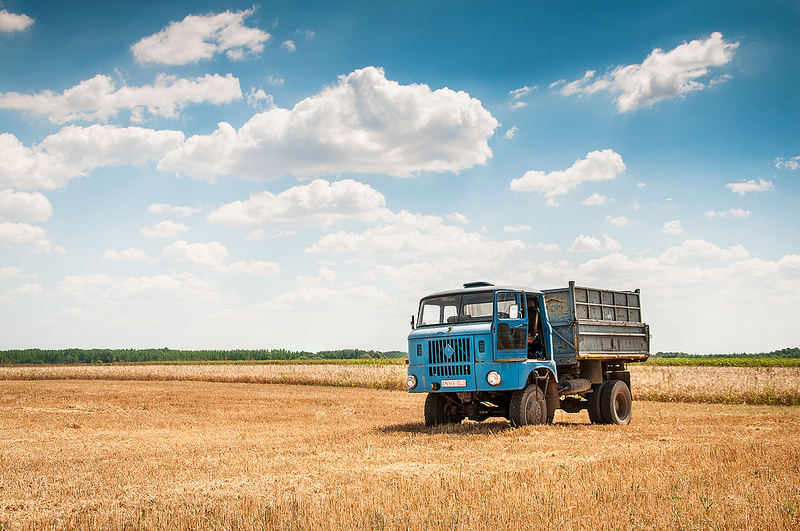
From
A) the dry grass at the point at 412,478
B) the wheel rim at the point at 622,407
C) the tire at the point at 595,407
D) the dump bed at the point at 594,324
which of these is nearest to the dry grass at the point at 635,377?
the dry grass at the point at 412,478

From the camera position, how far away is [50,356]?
150m

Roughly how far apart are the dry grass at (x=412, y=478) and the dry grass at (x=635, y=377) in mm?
11828

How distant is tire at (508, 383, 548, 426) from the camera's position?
14.8 meters

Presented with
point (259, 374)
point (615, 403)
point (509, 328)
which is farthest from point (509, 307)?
point (259, 374)

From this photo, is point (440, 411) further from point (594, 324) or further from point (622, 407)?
point (622, 407)

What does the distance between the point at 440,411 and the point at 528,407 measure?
7.51 ft

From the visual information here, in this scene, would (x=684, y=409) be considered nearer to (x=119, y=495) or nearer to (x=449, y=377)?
(x=449, y=377)

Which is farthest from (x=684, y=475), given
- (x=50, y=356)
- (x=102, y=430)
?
(x=50, y=356)

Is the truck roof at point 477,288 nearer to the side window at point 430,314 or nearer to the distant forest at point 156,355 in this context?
the side window at point 430,314

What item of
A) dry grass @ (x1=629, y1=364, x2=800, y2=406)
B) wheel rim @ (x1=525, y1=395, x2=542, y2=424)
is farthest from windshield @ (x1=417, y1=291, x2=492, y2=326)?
dry grass @ (x1=629, y1=364, x2=800, y2=406)

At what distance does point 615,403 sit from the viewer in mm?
18516

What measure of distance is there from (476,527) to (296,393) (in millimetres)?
29233

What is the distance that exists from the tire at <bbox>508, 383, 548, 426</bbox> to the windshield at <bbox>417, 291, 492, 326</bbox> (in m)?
1.96

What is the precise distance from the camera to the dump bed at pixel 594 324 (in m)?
16.9
